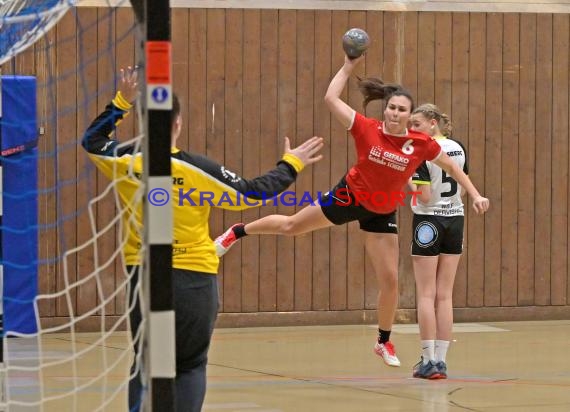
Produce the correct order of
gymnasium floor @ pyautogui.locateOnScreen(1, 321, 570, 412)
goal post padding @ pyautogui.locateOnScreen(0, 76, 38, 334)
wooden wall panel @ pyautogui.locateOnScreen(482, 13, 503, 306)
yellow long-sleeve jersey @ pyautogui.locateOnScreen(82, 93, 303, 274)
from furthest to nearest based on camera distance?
wooden wall panel @ pyautogui.locateOnScreen(482, 13, 503, 306) < goal post padding @ pyautogui.locateOnScreen(0, 76, 38, 334) < gymnasium floor @ pyautogui.locateOnScreen(1, 321, 570, 412) < yellow long-sleeve jersey @ pyautogui.locateOnScreen(82, 93, 303, 274)

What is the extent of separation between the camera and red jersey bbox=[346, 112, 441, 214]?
28.3ft

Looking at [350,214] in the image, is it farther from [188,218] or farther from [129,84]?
[129,84]

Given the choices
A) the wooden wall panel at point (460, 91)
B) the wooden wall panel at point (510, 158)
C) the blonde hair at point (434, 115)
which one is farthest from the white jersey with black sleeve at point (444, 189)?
the wooden wall panel at point (510, 158)

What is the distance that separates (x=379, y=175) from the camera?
344 inches

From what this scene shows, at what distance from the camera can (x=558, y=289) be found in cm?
1354

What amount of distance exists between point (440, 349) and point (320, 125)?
4.14 meters

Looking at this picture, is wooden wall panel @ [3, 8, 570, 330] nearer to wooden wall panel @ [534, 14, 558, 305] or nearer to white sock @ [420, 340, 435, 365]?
wooden wall panel @ [534, 14, 558, 305]

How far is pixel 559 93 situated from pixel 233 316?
451 centimetres

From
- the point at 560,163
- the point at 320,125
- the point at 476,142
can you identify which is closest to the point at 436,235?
the point at 320,125

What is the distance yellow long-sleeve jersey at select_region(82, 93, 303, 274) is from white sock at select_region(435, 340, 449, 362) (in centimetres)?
402

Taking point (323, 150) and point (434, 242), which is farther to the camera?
point (323, 150)

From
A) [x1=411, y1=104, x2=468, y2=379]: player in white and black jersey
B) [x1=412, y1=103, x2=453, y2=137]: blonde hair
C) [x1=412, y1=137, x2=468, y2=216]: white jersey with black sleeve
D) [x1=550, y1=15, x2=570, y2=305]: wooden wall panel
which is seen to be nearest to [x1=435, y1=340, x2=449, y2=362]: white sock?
[x1=411, y1=104, x2=468, y2=379]: player in white and black jersey

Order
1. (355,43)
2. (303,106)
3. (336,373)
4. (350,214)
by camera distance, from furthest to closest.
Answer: (303,106)
(336,373)
(350,214)
(355,43)

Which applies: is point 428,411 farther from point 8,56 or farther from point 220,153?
point 220,153
